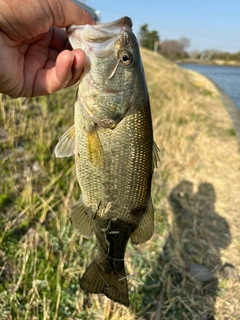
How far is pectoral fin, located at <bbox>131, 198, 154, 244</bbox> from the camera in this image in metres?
2.33

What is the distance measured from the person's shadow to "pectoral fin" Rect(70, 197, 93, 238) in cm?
130

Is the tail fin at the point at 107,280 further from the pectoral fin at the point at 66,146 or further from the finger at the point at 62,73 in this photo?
the finger at the point at 62,73

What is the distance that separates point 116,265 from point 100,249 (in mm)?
160

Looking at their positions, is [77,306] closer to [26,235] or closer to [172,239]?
[26,235]

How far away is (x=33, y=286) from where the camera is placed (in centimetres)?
290

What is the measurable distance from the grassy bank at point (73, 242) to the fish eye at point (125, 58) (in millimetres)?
1547

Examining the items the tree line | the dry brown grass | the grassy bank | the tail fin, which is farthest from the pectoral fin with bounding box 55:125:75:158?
the tree line

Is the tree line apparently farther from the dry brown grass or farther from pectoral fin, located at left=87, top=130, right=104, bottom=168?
pectoral fin, located at left=87, top=130, right=104, bottom=168

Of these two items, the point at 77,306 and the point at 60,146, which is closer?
the point at 60,146

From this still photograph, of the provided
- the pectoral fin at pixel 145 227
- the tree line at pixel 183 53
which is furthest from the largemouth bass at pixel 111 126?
the tree line at pixel 183 53

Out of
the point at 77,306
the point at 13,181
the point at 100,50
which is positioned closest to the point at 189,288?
the point at 77,306

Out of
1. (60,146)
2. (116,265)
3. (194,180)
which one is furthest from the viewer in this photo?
(194,180)

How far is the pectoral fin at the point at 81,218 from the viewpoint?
7.68ft

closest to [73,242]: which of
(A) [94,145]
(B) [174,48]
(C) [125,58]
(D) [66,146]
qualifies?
(D) [66,146]
